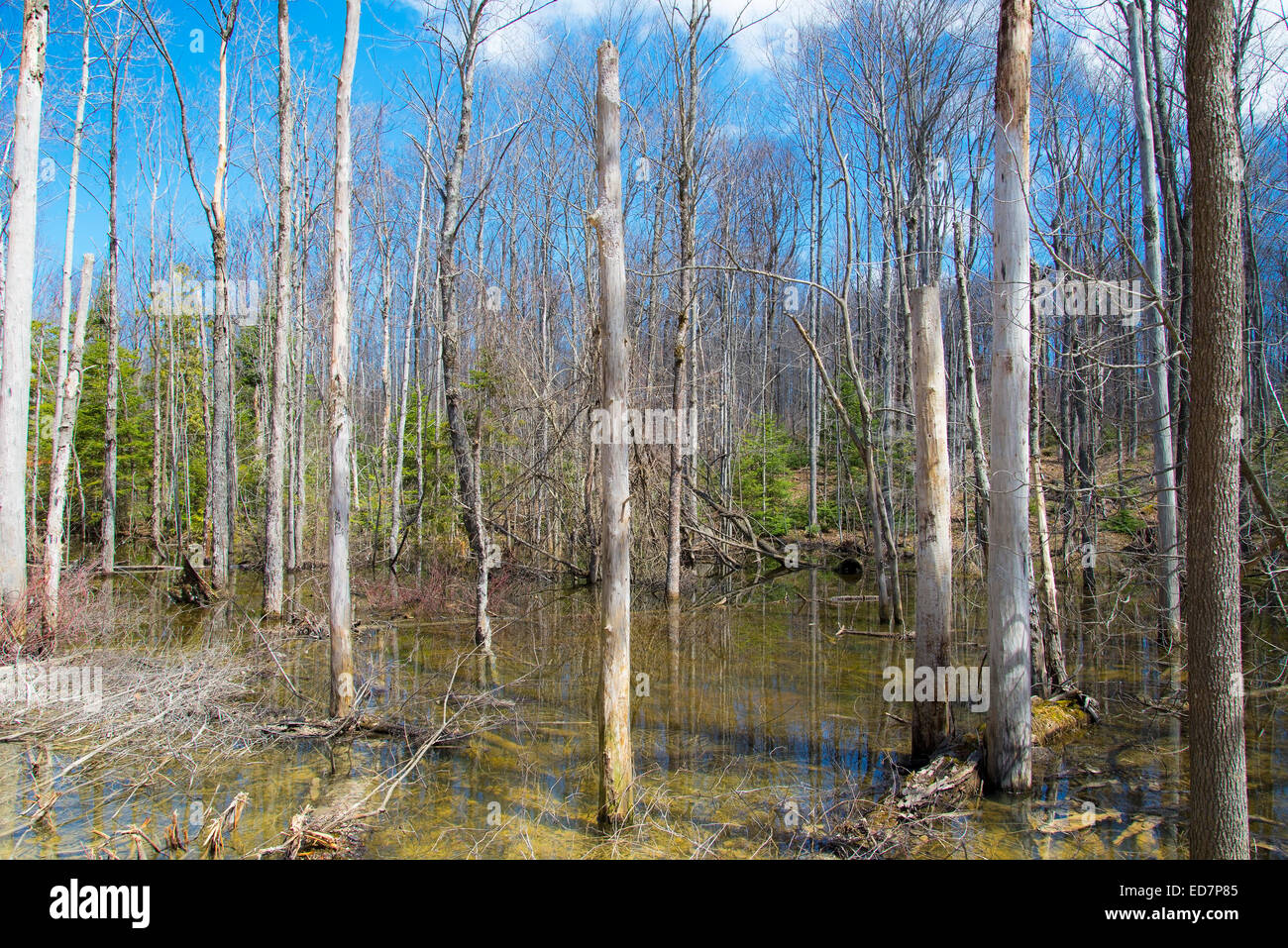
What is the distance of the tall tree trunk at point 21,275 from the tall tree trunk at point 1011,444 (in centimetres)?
1050

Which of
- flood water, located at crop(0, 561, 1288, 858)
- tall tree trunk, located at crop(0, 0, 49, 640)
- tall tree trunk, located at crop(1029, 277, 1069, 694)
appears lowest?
flood water, located at crop(0, 561, 1288, 858)

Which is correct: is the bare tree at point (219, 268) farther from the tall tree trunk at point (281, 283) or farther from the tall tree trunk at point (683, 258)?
the tall tree trunk at point (683, 258)

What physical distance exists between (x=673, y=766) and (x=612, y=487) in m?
2.72

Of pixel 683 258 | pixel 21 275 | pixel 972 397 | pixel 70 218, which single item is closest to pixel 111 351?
pixel 70 218

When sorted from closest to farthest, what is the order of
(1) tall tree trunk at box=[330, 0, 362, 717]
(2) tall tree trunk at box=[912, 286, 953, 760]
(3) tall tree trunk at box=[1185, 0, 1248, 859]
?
(3) tall tree trunk at box=[1185, 0, 1248, 859] → (2) tall tree trunk at box=[912, 286, 953, 760] → (1) tall tree trunk at box=[330, 0, 362, 717]

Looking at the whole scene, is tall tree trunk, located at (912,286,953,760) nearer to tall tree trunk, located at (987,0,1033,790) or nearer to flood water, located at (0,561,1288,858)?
tall tree trunk, located at (987,0,1033,790)

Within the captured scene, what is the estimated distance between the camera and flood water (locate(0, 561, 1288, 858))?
15.8 ft

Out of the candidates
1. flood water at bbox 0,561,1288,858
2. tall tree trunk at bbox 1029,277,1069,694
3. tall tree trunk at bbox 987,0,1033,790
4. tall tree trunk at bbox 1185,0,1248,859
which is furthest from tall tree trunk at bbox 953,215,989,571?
tall tree trunk at bbox 1185,0,1248,859

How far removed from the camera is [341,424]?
6.79 m

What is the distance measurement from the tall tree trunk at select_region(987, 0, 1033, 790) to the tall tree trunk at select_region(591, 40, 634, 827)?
114 inches

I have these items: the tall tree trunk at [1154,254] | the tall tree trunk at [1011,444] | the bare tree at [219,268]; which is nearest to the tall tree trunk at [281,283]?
the bare tree at [219,268]

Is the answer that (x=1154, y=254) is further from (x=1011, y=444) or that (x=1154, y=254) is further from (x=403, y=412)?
(x=403, y=412)

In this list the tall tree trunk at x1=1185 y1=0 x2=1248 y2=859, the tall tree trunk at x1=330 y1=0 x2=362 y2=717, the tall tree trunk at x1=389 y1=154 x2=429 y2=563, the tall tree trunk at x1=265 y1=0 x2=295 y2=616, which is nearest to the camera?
the tall tree trunk at x1=1185 y1=0 x2=1248 y2=859
